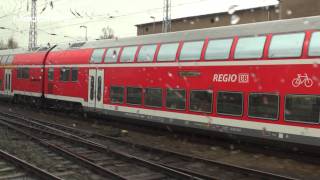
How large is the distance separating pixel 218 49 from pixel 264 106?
236cm

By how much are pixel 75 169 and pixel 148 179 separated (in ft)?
5.97

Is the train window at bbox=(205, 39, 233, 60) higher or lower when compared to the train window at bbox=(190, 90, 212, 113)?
higher

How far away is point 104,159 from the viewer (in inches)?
415

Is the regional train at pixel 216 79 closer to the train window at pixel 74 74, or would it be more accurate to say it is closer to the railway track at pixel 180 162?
the train window at pixel 74 74

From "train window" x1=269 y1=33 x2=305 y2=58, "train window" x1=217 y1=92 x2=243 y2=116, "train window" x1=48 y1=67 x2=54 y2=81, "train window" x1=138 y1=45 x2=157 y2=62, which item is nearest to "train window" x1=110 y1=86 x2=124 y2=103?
"train window" x1=138 y1=45 x2=157 y2=62

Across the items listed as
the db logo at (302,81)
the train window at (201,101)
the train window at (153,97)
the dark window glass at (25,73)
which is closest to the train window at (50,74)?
the dark window glass at (25,73)

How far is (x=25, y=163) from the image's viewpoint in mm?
9461

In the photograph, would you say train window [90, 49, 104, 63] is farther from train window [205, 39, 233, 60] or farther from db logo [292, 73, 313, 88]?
db logo [292, 73, 313, 88]

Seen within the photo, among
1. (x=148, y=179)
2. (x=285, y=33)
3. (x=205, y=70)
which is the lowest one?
(x=148, y=179)

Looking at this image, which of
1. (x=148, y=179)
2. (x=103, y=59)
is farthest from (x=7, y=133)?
(x=148, y=179)

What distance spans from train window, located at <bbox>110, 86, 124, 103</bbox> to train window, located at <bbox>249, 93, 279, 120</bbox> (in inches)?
246

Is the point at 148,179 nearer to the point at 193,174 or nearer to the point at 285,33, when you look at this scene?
the point at 193,174

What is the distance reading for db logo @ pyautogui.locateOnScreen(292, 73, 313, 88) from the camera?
1002 cm

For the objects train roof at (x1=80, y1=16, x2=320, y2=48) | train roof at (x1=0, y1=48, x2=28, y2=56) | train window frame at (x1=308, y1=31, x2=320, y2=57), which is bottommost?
train window frame at (x1=308, y1=31, x2=320, y2=57)
